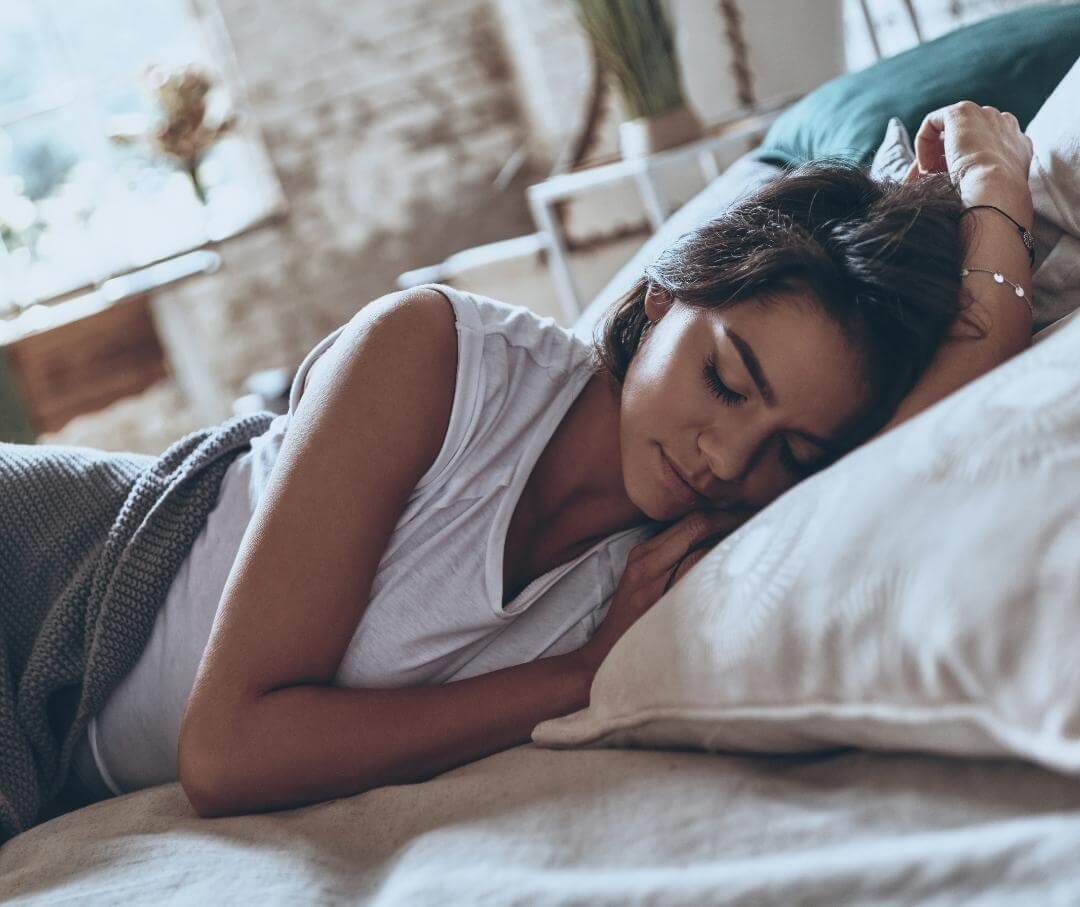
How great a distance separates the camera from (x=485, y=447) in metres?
1.13

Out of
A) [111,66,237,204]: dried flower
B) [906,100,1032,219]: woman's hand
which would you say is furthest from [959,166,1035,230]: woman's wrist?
[111,66,237,204]: dried flower

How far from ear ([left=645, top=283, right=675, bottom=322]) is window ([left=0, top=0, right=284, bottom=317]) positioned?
12.1ft

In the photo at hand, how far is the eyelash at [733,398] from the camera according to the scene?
40.6 inches

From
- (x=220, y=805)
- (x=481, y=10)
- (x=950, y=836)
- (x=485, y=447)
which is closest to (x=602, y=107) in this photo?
(x=481, y=10)

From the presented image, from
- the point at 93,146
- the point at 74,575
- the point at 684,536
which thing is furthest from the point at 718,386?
the point at 93,146

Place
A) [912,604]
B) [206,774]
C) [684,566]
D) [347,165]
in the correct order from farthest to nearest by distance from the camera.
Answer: [347,165], [684,566], [206,774], [912,604]

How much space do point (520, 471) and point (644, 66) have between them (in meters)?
1.81

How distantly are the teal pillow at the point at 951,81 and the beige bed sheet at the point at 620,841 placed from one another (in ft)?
2.91

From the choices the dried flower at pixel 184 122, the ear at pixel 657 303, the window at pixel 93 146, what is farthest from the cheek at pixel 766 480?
the window at pixel 93 146

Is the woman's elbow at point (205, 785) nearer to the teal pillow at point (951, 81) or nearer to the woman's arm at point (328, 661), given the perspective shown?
the woman's arm at point (328, 661)

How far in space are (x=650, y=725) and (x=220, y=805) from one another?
1.31ft

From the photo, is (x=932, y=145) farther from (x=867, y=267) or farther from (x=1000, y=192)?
(x=867, y=267)

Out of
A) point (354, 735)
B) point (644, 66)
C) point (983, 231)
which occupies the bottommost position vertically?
point (354, 735)

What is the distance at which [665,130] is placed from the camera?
263cm
